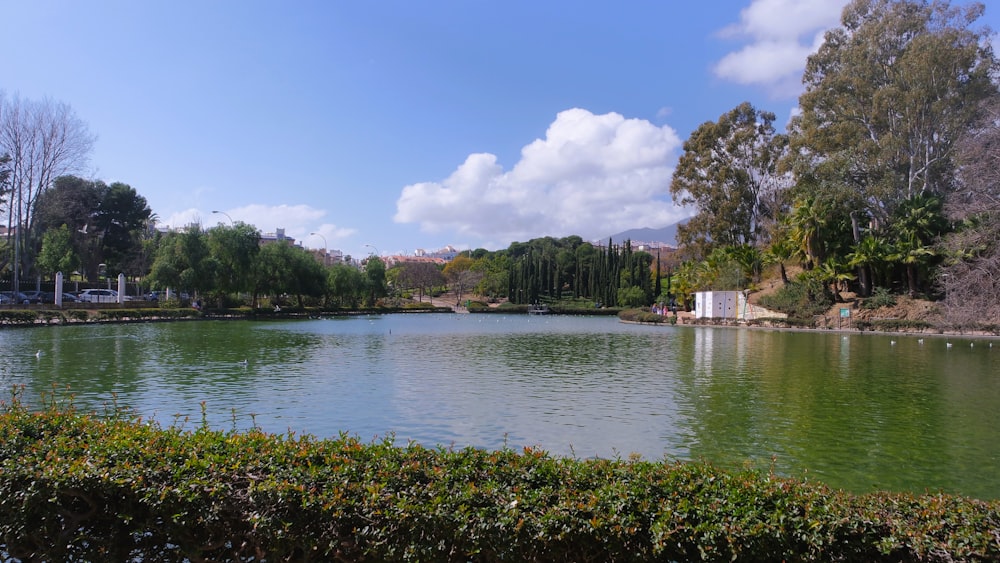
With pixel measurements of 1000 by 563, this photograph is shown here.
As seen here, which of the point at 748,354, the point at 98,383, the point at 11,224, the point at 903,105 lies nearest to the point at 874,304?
the point at 903,105

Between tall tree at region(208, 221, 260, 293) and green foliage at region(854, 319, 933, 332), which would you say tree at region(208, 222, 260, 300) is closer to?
tall tree at region(208, 221, 260, 293)

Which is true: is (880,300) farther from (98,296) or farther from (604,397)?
(98,296)

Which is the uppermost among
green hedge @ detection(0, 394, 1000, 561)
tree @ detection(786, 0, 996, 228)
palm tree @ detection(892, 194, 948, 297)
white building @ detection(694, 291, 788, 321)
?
tree @ detection(786, 0, 996, 228)

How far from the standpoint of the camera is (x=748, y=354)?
76.7 ft

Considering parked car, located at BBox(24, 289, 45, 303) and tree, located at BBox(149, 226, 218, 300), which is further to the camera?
tree, located at BBox(149, 226, 218, 300)

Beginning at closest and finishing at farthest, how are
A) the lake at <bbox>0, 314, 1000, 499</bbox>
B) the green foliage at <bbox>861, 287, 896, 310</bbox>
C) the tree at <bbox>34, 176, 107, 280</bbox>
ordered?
the lake at <bbox>0, 314, 1000, 499</bbox> → the green foliage at <bbox>861, 287, 896, 310</bbox> → the tree at <bbox>34, 176, 107, 280</bbox>

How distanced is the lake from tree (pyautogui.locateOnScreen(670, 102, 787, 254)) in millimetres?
28221

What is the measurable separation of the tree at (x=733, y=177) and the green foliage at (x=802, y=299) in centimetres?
923

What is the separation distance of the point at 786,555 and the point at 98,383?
50.9ft

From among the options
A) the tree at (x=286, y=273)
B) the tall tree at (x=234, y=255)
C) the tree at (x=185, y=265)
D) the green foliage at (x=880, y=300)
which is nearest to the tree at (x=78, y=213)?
the tree at (x=185, y=265)

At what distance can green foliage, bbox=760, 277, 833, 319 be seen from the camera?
40.9 metres

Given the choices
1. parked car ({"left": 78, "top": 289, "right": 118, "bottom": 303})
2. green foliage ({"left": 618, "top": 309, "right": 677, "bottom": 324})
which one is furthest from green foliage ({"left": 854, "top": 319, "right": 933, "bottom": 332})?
parked car ({"left": 78, "top": 289, "right": 118, "bottom": 303})

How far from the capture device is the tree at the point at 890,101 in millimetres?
33875

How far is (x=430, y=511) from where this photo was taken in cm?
346
